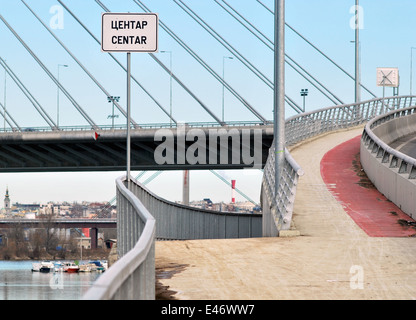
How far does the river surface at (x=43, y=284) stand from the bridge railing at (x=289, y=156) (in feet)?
233

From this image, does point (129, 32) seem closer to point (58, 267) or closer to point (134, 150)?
point (134, 150)

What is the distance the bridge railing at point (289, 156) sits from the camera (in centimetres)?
1870

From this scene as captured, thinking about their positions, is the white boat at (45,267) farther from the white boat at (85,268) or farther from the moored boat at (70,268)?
the white boat at (85,268)

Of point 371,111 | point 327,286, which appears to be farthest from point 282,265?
point 371,111

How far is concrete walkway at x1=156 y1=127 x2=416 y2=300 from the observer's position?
10.8 m

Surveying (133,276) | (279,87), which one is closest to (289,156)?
(279,87)

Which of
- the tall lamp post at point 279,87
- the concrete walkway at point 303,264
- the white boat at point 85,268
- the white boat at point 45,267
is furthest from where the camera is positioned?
the white boat at point 85,268

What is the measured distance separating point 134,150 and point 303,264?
5319cm

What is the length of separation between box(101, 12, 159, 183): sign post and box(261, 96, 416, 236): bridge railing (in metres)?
4.32

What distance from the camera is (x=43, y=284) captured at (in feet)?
495

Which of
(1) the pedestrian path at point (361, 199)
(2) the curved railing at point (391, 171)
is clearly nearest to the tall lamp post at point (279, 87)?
(1) the pedestrian path at point (361, 199)

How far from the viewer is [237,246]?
1620 cm

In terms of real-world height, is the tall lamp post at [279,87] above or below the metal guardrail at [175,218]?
above
